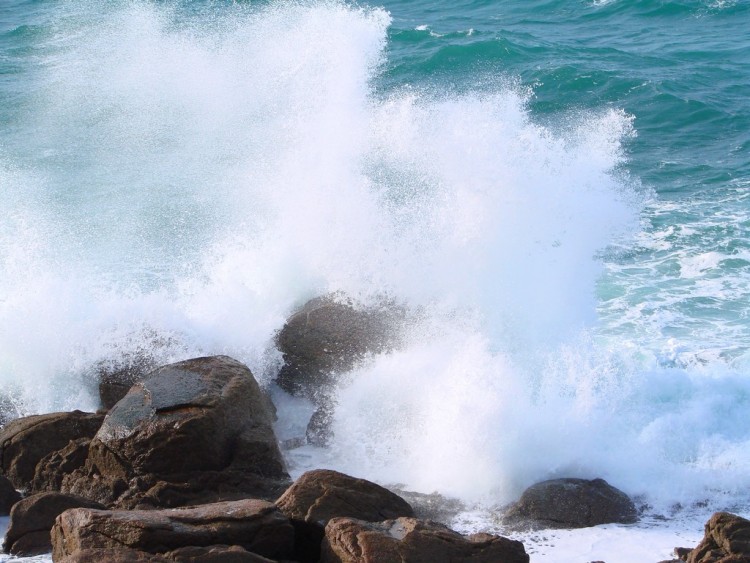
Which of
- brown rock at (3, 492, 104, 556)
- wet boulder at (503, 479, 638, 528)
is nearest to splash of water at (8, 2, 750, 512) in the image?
wet boulder at (503, 479, 638, 528)

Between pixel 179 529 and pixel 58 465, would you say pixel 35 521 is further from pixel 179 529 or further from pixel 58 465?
pixel 179 529

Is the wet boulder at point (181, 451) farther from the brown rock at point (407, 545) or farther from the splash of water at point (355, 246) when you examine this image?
the brown rock at point (407, 545)

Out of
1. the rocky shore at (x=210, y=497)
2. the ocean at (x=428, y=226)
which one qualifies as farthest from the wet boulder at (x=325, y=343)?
the rocky shore at (x=210, y=497)

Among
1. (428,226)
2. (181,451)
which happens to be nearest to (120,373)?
(181,451)

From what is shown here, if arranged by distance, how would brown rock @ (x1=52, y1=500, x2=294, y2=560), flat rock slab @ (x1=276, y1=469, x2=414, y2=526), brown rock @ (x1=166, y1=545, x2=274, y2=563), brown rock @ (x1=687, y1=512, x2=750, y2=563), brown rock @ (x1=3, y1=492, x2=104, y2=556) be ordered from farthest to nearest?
1. brown rock @ (x1=3, y1=492, x2=104, y2=556)
2. flat rock slab @ (x1=276, y1=469, x2=414, y2=526)
3. brown rock @ (x1=687, y1=512, x2=750, y2=563)
4. brown rock @ (x1=52, y1=500, x2=294, y2=560)
5. brown rock @ (x1=166, y1=545, x2=274, y2=563)

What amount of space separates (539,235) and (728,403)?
3451mm

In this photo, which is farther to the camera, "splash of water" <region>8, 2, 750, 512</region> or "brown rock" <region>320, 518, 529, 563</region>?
"splash of water" <region>8, 2, 750, 512</region>

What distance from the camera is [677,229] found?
13.6 m

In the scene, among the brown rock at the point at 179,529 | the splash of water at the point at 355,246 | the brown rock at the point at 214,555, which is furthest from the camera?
the splash of water at the point at 355,246

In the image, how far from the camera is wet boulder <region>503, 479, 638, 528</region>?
297 inches

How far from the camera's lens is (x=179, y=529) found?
232 inches

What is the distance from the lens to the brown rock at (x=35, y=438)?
26.5 ft

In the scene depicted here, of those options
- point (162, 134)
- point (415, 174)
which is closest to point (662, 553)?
point (415, 174)

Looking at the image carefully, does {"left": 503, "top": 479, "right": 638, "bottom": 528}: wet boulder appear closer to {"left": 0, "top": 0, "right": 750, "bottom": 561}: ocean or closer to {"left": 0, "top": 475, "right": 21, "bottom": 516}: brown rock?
{"left": 0, "top": 0, "right": 750, "bottom": 561}: ocean
